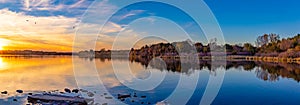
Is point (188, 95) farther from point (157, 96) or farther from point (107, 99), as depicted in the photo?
point (107, 99)

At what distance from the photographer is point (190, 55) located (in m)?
78.8

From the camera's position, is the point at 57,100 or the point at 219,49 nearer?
the point at 57,100

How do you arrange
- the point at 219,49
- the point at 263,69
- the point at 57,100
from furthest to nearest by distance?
the point at 219,49 < the point at 263,69 < the point at 57,100

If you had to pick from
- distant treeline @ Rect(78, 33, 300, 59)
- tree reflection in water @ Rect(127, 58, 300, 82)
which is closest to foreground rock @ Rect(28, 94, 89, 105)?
tree reflection in water @ Rect(127, 58, 300, 82)

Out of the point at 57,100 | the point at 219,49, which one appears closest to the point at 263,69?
the point at 57,100

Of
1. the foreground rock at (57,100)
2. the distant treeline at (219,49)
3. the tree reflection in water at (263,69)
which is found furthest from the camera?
the distant treeline at (219,49)

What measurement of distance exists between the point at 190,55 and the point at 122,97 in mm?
68303

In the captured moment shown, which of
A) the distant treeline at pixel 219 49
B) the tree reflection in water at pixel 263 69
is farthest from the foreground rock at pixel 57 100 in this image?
the distant treeline at pixel 219 49

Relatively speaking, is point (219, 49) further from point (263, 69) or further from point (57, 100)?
point (57, 100)

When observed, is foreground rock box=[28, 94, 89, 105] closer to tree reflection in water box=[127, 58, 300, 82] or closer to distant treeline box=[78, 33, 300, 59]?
tree reflection in water box=[127, 58, 300, 82]

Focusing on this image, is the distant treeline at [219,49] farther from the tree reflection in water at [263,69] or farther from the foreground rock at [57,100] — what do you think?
the foreground rock at [57,100]

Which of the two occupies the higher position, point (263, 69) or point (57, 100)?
point (263, 69)

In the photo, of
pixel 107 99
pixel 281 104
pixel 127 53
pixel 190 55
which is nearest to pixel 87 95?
pixel 107 99

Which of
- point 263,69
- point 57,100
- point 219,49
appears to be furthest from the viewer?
point 219,49
